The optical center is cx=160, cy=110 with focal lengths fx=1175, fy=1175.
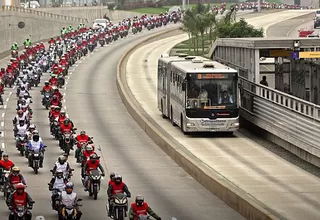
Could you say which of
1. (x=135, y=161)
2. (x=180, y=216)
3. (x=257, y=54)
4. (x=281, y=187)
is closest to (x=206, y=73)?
(x=257, y=54)

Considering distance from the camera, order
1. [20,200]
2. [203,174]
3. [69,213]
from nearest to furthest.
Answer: [20,200], [69,213], [203,174]

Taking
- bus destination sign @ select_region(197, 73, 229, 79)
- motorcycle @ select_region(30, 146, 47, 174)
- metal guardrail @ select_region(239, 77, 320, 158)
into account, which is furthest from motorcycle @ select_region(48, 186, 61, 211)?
bus destination sign @ select_region(197, 73, 229, 79)

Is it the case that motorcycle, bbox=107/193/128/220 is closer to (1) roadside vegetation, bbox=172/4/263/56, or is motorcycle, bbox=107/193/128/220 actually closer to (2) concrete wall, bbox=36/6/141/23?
(1) roadside vegetation, bbox=172/4/263/56

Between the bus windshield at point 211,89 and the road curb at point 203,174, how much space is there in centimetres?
162

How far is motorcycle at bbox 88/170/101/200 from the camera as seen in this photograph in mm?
28078

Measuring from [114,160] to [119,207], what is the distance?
12.3 meters

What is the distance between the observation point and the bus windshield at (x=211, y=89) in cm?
3959

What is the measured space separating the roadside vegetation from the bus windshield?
3436cm

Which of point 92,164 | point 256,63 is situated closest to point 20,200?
point 92,164

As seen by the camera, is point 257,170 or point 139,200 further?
point 257,170

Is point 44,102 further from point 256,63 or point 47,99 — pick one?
point 256,63

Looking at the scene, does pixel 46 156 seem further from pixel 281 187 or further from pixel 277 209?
pixel 277 209

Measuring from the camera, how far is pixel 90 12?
13712 centimetres

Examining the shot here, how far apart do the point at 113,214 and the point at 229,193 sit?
405cm
